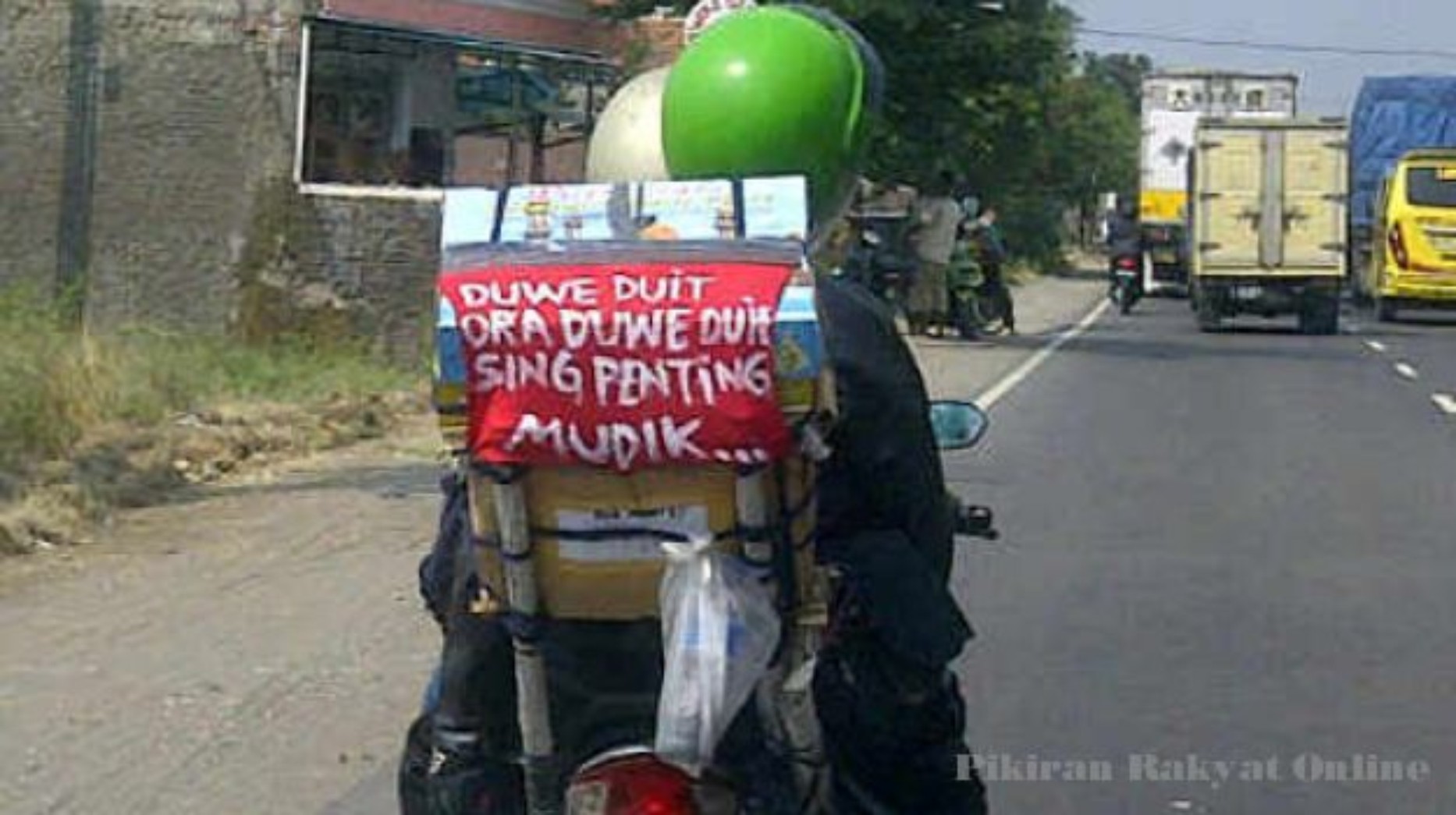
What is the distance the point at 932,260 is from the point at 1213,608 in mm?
21025

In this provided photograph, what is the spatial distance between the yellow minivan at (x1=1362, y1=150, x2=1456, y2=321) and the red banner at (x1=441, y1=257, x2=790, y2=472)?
3738 cm

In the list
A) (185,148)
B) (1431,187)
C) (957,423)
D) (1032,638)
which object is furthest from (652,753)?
(1431,187)

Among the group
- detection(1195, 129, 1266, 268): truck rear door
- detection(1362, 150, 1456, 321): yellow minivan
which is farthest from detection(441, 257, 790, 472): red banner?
detection(1362, 150, 1456, 321): yellow minivan

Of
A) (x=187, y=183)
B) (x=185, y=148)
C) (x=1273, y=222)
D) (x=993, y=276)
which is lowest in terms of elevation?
(x=993, y=276)

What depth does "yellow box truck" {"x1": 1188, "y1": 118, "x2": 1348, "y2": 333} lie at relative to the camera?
3675 cm

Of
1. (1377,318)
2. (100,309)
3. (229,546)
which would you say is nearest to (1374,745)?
(229,546)

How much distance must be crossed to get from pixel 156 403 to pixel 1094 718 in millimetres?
9669

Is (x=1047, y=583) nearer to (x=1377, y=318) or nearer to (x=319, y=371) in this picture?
(x=319, y=371)

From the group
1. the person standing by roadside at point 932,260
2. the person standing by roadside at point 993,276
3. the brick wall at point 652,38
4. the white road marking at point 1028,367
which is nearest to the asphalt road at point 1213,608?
the white road marking at point 1028,367

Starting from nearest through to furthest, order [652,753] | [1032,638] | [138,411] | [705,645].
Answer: [705,645], [652,753], [1032,638], [138,411]

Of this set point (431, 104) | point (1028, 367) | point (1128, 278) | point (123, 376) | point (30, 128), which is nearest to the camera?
point (123, 376)

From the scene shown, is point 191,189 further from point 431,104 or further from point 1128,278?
point 1128,278

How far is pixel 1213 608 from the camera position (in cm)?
1095

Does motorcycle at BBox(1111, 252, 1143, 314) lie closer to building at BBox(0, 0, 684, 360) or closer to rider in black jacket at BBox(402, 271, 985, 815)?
building at BBox(0, 0, 684, 360)
